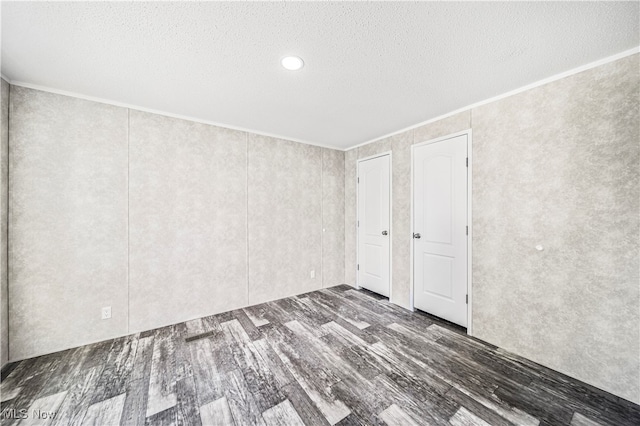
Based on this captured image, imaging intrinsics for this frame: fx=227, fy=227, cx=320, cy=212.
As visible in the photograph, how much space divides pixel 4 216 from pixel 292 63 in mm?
2773

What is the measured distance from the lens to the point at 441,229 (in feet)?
9.21

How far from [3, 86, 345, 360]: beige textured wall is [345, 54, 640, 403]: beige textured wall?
8.19ft

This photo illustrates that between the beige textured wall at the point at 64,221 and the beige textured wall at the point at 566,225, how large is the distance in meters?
3.89

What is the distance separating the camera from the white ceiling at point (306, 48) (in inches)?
52.1

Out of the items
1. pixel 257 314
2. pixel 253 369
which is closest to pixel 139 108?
pixel 257 314

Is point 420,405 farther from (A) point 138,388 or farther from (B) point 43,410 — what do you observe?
(B) point 43,410

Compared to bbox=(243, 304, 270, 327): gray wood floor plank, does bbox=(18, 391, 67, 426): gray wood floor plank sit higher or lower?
lower

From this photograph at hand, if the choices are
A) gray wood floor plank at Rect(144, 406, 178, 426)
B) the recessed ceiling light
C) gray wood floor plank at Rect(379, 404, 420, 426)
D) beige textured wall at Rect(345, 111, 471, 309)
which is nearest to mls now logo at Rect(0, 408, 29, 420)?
gray wood floor plank at Rect(144, 406, 178, 426)

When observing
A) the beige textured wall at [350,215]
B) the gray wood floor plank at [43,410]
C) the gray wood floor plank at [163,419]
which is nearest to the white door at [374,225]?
the beige textured wall at [350,215]

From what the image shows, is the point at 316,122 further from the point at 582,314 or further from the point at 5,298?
the point at 5,298

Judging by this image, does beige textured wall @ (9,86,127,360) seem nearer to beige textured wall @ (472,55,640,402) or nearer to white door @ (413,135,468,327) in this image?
white door @ (413,135,468,327)

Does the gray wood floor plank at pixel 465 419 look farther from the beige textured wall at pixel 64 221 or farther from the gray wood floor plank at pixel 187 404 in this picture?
the beige textured wall at pixel 64 221

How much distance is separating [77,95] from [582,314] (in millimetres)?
4942

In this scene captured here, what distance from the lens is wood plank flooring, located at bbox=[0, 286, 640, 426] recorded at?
4.94ft
